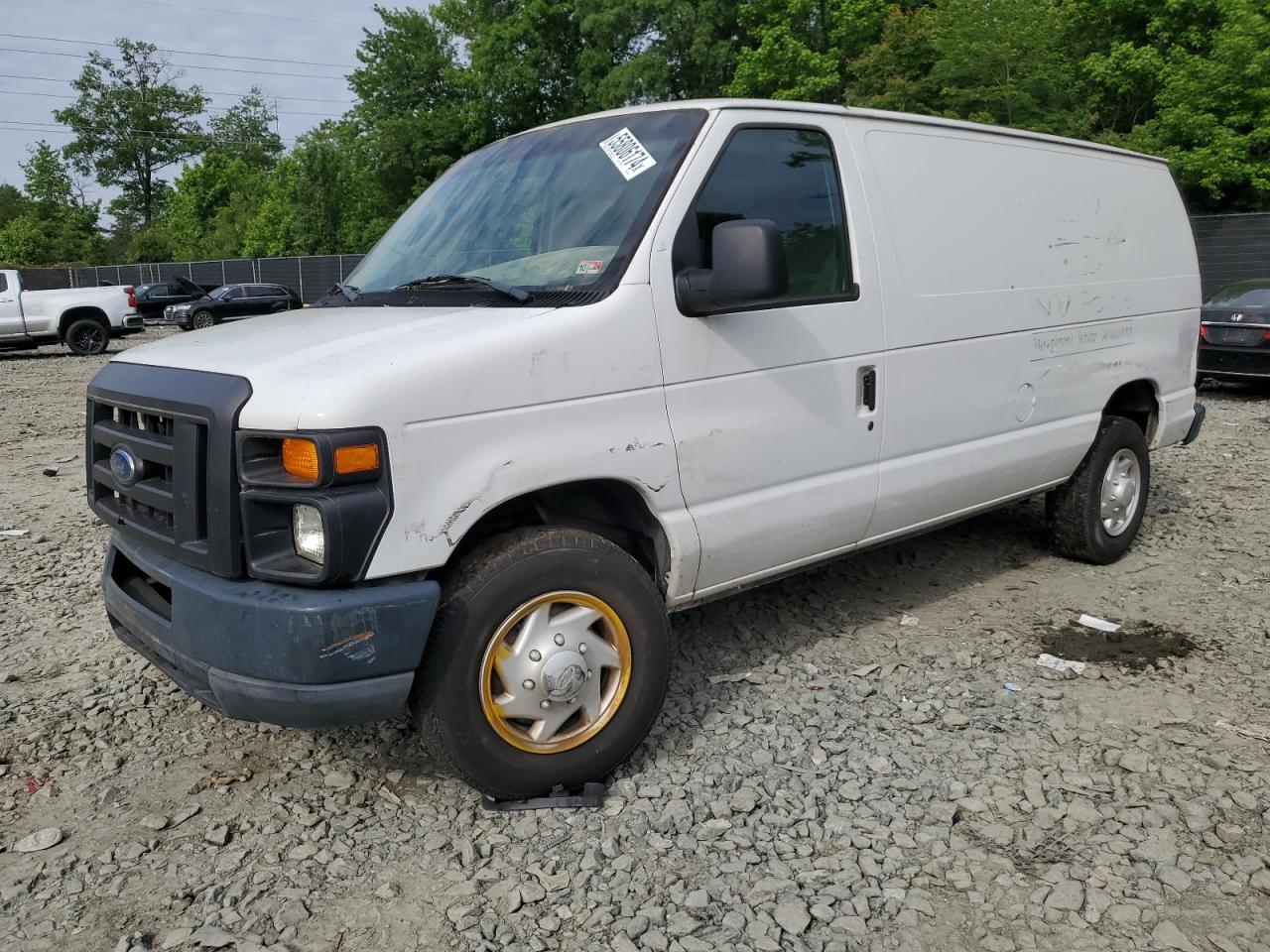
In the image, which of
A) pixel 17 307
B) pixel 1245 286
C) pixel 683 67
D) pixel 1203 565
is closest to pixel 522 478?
pixel 1203 565

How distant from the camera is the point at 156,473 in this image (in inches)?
129

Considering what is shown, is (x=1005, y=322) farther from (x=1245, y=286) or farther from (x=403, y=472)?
(x=1245, y=286)

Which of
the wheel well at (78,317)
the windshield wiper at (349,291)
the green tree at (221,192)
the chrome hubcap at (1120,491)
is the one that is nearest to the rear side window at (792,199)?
the windshield wiper at (349,291)

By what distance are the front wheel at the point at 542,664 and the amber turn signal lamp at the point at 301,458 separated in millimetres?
553

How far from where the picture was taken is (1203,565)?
5.82 m

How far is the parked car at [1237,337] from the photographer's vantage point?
1237cm

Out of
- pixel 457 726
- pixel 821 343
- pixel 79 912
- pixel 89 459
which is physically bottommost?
pixel 79 912

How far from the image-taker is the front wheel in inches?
122

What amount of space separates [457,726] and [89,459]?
1704mm

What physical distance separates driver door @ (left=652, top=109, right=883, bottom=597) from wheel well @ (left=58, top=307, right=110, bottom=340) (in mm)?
20565

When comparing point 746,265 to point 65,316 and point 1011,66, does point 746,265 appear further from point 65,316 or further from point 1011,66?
point 1011,66

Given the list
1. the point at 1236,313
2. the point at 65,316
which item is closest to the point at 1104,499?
the point at 1236,313

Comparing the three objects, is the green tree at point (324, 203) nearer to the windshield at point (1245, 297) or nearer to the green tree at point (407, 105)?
the green tree at point (407, 105)

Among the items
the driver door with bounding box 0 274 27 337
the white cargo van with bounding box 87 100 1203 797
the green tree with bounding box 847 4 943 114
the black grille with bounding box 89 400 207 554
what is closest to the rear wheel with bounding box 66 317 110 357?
the driver door with bounding box 0 274 27 337
